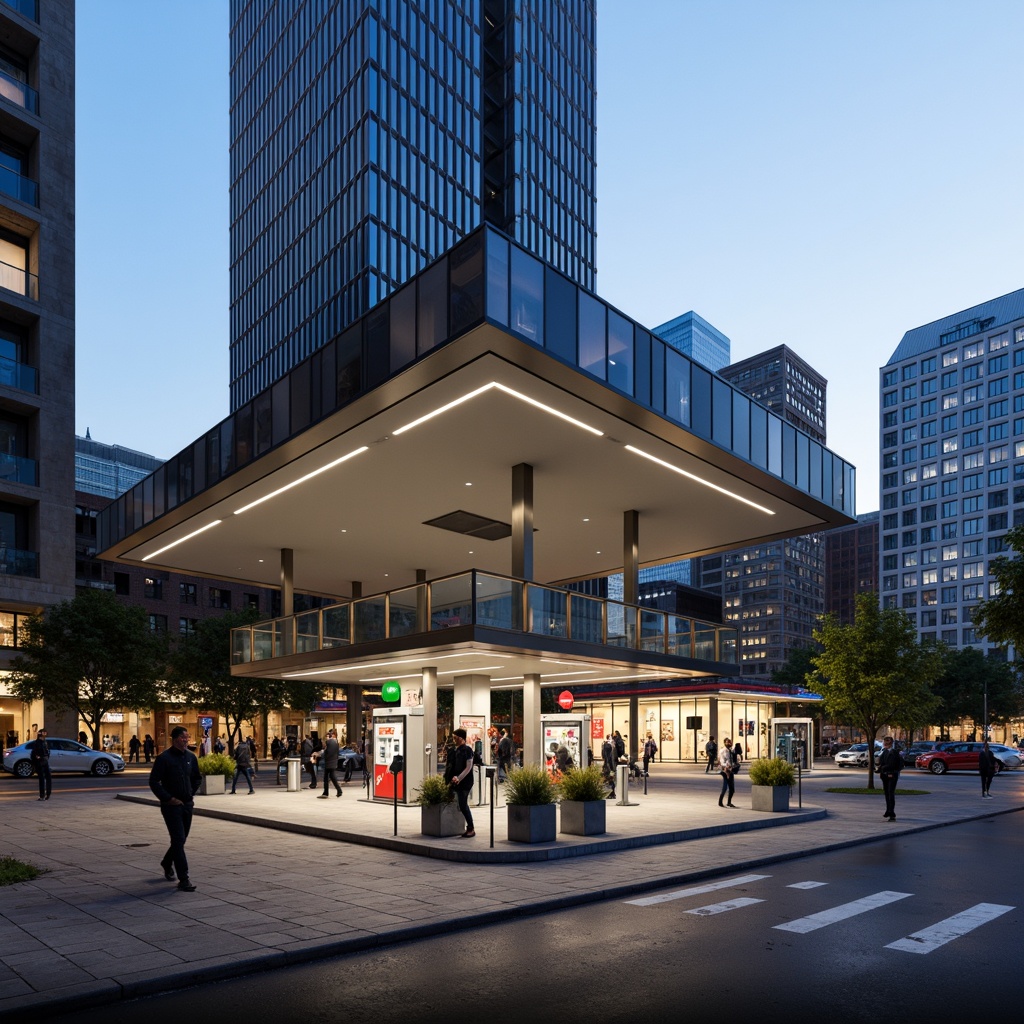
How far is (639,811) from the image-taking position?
22.9 meters

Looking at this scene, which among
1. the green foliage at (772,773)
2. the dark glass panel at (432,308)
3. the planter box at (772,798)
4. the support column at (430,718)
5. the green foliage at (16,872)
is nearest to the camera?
the green foliage at (16,872)

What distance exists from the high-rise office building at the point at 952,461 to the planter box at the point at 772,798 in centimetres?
10989

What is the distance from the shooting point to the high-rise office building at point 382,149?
72.9 m

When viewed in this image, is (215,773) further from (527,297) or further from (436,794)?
(527,297)

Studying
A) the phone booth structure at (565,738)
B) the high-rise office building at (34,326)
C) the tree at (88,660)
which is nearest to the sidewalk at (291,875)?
the phone booth structure at (565,738)

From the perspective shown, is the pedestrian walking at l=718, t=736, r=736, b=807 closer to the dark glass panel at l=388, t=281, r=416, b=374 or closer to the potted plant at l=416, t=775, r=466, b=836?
the potted plant at l=416, t=775, r=466, b=836

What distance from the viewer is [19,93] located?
145 ft

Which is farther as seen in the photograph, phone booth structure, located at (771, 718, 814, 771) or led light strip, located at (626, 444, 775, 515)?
phone booth structure, located at (771, 718, 814, 771)

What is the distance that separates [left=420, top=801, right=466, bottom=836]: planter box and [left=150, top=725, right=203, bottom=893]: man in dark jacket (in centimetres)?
541

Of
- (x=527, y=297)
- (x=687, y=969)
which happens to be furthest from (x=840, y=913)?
(x=527, y=297)

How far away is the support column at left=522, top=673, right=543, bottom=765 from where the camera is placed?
25.2m

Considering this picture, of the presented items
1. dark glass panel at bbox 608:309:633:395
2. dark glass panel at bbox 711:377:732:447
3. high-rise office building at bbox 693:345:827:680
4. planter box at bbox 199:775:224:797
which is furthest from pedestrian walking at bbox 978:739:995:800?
high-rise office building at bbox 693:345:827:680

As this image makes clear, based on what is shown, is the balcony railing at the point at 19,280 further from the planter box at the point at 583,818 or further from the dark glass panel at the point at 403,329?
the planter box at the point at 583,818

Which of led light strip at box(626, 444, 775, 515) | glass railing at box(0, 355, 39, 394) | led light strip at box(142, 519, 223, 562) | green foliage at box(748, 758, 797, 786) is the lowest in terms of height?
A: green foliage at box(748, 758, 797, 786)
